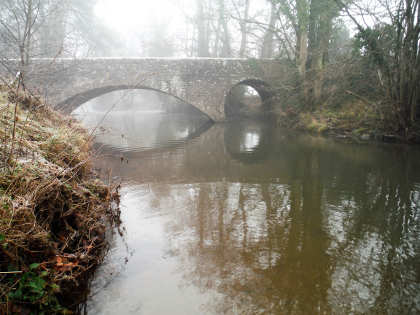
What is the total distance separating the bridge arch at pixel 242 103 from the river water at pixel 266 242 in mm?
9109

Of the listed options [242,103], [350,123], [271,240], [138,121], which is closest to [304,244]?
[271,240]

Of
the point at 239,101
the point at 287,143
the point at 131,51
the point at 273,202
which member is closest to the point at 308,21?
the point at 287,143

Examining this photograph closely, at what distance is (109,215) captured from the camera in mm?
3166

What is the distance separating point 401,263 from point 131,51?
1414 inches

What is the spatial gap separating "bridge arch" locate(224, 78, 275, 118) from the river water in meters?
9.11

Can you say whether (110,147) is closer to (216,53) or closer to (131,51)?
(216,53)

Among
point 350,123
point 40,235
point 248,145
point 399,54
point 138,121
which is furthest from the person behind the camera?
point 138,121

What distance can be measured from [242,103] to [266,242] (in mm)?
15910

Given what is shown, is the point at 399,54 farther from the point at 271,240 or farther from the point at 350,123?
the point at 271,240

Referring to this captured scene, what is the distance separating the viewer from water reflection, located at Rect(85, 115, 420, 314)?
2.04 metres

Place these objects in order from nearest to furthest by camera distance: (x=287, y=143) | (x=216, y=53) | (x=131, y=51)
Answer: (x=287, y=143)
(x=216, y=53)
(x=131, y=51)

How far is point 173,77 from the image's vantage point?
44.0 feet

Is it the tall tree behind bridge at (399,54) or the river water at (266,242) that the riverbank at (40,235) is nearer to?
the river water at (266,242)

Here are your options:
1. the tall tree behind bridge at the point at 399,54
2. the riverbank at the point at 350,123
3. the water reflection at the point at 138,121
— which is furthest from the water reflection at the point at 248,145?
the tall tree behind bridge at the point at 399,54
